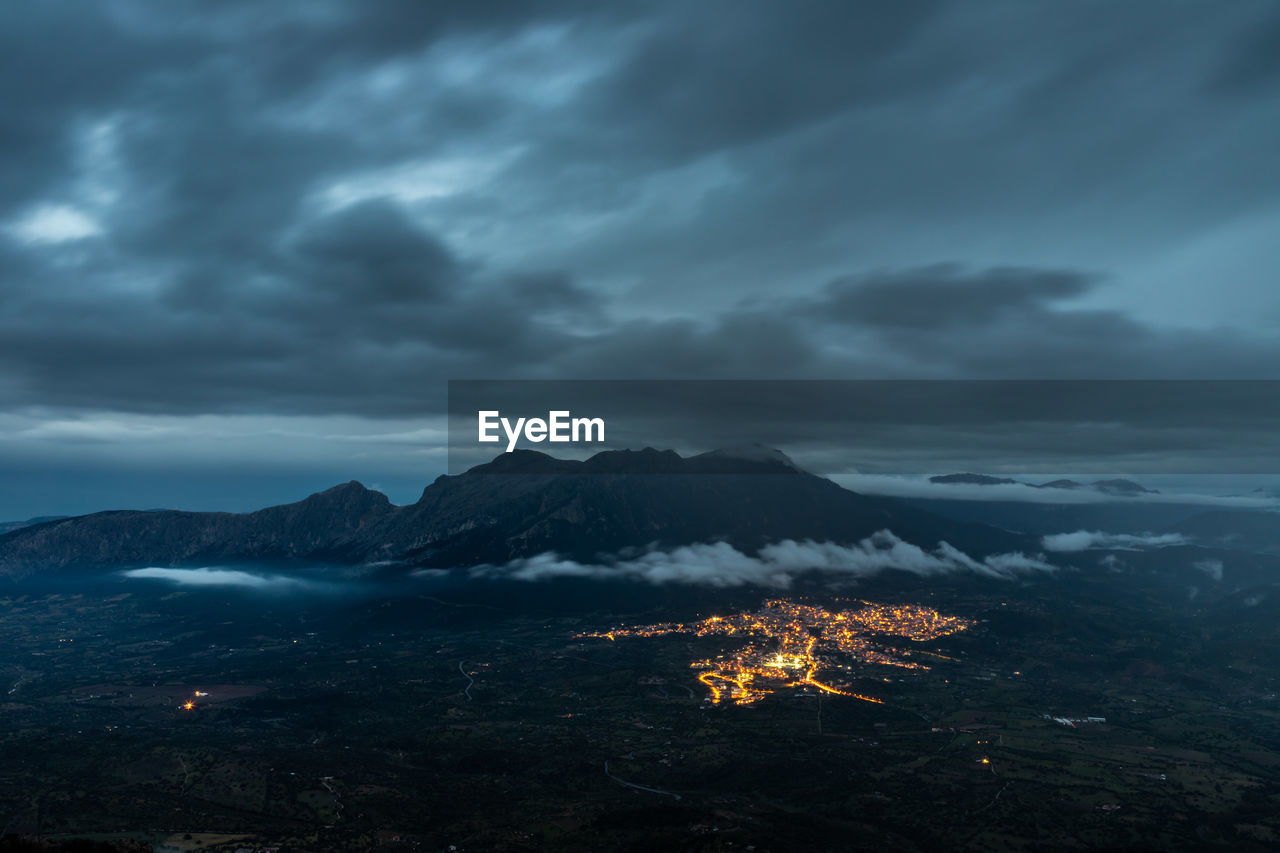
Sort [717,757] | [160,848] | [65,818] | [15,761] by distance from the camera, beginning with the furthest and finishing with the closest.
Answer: [717,757] < [15,761] < [65,818] < [160,848]

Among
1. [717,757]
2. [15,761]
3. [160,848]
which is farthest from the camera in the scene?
[717,757]

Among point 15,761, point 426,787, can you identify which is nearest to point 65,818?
point 15,761

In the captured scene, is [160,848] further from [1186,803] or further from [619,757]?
[1186,803]

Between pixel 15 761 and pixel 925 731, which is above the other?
pixel 15 761

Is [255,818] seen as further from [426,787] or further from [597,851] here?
[597,851]

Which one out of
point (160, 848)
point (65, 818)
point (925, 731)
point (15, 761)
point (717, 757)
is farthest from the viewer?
point (925, 731)

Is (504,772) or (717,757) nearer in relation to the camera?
(504,772)

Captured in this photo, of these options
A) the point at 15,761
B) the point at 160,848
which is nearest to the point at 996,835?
the point at 160,848

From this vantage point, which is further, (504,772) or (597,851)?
(504,772)

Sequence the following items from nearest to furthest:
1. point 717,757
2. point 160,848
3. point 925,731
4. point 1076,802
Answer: point 160,848
point 1076,802
point 717,757
point 925,731
